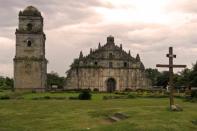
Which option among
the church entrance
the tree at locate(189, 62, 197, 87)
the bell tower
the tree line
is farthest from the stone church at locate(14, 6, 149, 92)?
the tree at locate(189, 62, 197, 87)

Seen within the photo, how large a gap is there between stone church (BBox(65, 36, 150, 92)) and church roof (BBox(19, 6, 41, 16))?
1198 cm

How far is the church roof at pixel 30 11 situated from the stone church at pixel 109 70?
11977 mm

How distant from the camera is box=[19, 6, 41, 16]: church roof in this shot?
67.2 meters

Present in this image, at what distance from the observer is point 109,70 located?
75938 mm

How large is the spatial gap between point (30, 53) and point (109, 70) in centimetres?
1572

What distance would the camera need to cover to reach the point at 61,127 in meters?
17.5

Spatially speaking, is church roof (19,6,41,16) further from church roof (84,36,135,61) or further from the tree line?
the tree line

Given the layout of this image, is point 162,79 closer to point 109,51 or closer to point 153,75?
point 153,75

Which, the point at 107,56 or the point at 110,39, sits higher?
the point at 110,39

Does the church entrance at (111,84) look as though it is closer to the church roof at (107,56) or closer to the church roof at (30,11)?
the church roof at (107,56)

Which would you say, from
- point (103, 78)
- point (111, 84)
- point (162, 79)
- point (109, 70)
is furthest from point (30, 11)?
point (162, 79)

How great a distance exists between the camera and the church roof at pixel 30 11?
220 feet

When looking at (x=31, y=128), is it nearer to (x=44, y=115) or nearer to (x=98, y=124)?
(x=98, y=124)

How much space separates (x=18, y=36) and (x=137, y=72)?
72.1 ft
